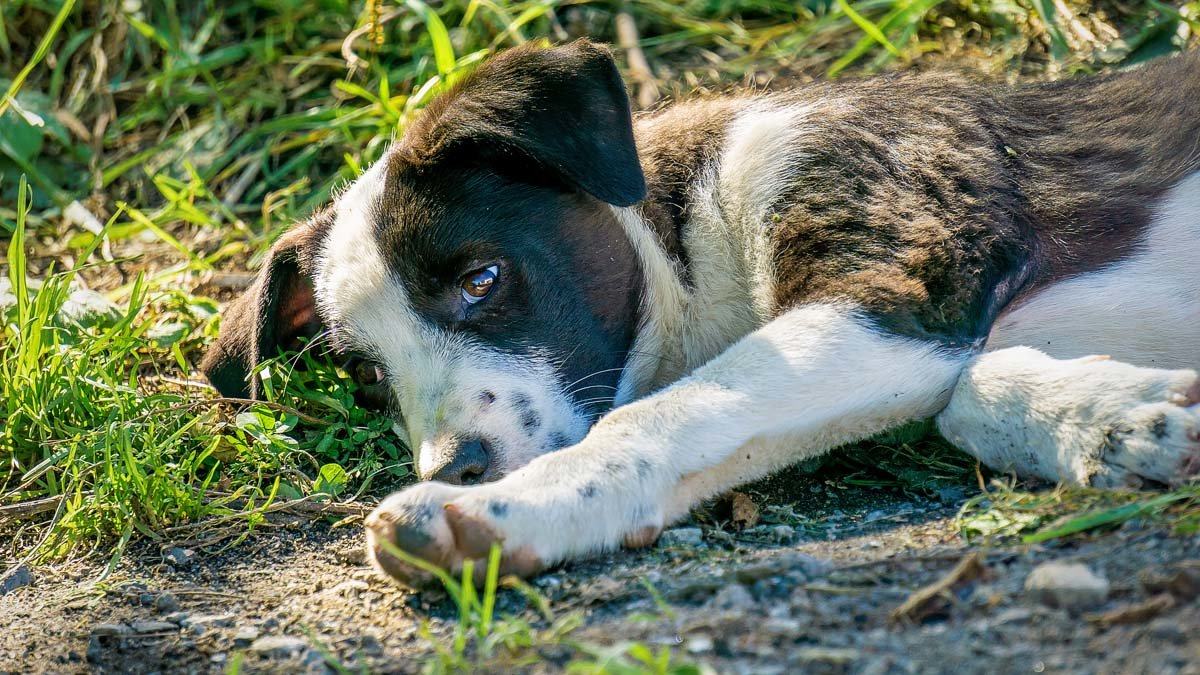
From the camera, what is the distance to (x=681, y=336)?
4.37 m

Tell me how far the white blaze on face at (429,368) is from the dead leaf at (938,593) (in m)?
1.34

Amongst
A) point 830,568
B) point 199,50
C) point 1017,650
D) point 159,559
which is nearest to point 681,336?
point 830,568

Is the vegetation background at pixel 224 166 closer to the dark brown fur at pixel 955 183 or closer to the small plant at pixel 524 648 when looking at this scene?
the dark brown fur at pixel 955 183

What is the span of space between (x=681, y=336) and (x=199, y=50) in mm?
3766

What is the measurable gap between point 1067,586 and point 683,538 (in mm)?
1115

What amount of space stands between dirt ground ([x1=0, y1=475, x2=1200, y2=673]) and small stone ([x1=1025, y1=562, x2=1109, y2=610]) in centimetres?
1

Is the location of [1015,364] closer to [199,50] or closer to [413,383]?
[413,383]

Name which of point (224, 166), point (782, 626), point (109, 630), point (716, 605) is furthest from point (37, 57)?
point (782, 626)

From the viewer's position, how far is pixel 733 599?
9.11 feet

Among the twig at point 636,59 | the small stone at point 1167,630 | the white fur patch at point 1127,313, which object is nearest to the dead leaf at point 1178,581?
the small stone at point 1167,630

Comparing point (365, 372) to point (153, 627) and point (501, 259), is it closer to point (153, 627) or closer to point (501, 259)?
point (501, 259)

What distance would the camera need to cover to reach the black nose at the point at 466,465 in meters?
3.55

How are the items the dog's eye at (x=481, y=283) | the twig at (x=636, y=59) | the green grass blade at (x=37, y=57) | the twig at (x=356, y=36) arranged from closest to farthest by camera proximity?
the dog's eye at (x=481, y=283) < the green grass blade at (x=37, y=57) < the twig at (x=356, y=36) < the twig at (x=636, y=59)

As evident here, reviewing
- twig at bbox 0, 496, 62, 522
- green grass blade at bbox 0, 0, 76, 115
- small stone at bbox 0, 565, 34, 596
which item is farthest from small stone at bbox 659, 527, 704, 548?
green grass blade at bbox 0, 0, 76, 115
